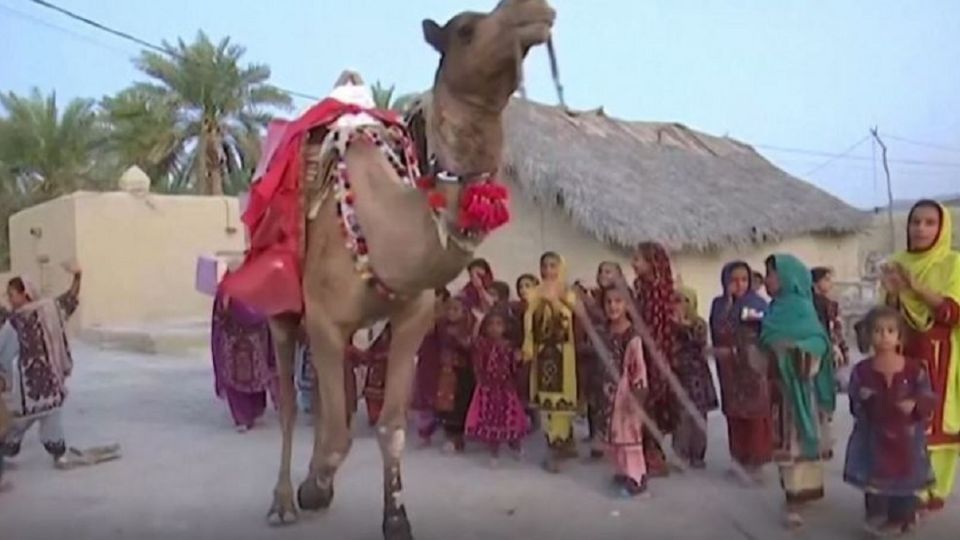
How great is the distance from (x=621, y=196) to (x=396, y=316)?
10.4m

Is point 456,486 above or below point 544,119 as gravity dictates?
below

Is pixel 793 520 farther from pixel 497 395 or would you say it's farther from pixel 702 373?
pixel 497 395

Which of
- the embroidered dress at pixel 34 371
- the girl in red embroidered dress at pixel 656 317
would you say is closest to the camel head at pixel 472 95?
the girl in red embroidered dress at pixel 656 317

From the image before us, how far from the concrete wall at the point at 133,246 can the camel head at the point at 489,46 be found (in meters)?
19.3

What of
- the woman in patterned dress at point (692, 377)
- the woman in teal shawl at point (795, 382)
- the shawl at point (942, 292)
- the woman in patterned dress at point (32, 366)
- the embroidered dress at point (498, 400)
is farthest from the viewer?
the woman in patterned dress at point (32, 366)

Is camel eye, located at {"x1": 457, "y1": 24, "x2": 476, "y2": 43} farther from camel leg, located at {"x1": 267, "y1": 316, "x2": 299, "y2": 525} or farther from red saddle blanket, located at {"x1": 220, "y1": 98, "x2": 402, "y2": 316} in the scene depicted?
camel leg, located at {"x1": 267, "y1": 316, "x2": 299, "y2": 525}

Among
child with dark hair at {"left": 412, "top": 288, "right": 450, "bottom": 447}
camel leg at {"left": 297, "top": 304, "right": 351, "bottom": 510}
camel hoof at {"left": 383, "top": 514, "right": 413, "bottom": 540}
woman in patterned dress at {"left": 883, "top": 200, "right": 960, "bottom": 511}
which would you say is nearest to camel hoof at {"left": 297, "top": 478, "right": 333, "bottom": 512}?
camel leg at {"left": 297, "top": 304, "right": 351, "bottom": 510}

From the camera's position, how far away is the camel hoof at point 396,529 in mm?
4945

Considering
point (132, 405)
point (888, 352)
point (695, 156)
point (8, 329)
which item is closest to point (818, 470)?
point (888, 352)

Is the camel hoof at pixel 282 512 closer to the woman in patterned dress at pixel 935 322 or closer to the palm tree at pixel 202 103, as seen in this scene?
the woman in patterned dress at pixel 935 322

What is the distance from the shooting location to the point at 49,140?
27.1 meters

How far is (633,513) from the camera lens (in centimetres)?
562

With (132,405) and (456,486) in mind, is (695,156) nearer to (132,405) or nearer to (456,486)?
(132,405)

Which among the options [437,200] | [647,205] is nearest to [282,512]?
[437,200]
